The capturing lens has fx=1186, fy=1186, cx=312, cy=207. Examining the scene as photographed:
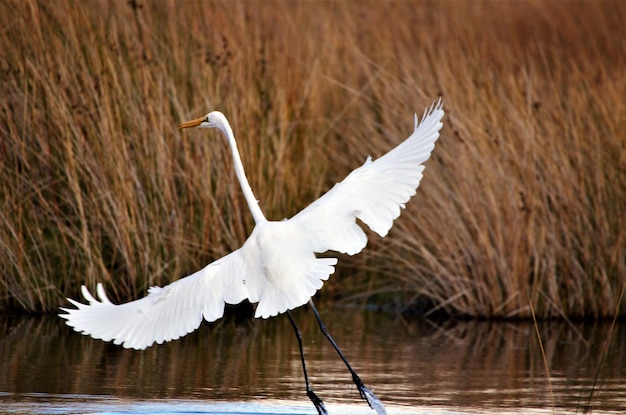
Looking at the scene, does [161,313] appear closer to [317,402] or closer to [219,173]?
[317,402]

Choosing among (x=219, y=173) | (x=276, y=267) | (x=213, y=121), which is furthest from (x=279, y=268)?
(x=219, y=173)

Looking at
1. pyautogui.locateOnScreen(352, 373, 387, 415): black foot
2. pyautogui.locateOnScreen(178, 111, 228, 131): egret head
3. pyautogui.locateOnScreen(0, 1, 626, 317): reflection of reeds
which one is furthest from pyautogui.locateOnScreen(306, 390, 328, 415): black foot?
pyautogui.locateOnScreen(0, 1, 626, 317): reflection of reeds

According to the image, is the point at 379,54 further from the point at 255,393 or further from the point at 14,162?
the point at 255,393

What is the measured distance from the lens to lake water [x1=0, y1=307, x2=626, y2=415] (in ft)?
19.3

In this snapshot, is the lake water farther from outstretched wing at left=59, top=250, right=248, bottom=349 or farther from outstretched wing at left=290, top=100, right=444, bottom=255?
outstretched wing at left=290, top=100, right=444, bottom=255

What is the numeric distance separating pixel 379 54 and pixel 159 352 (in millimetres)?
4861

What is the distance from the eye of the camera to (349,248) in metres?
5.64

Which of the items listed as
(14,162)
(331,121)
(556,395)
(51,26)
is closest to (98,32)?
(51,26)

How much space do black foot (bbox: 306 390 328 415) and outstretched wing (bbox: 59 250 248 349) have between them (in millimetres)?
693

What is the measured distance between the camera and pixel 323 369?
7.11 metres

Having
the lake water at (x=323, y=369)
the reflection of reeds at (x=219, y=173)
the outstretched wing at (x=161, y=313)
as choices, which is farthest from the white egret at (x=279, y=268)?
the reflection of reeds at (x=219, y=173)

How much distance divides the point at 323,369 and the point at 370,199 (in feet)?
5.24

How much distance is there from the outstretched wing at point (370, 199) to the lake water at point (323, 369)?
35.0 inches

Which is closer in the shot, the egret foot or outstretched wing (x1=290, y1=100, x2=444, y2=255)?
outstretched wing (x1=290, y1=100, x2=444, y2=255)
